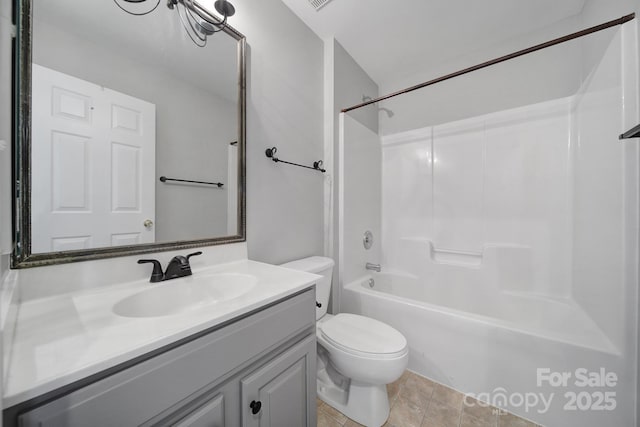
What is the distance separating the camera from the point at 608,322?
1.11 m

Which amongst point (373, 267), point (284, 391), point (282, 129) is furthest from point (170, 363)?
point (373, 267)

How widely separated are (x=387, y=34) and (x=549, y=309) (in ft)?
7.58

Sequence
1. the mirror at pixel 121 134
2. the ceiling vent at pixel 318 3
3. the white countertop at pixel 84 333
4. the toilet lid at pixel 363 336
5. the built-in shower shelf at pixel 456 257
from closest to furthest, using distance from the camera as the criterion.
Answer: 1. the white countertop at pixel 84 333
2. the mirror at pixel 121 134
3. the toilet lid at pixel 363 336
4. the ceiling vent at pixel 318 3
5. the built-in shower shelf at pixel 456 257

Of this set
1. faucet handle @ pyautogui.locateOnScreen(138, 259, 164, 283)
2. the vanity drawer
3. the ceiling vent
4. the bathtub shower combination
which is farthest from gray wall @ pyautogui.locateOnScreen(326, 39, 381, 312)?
faucet handle @ pyautogui.locateOnScreen(138, 259, 164, 283)

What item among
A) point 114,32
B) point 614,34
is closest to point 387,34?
point 614,34

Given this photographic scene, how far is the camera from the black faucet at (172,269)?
86 centimetres

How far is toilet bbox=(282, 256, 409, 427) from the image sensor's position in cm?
109

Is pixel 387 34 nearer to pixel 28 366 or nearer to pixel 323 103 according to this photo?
pixel 323 103

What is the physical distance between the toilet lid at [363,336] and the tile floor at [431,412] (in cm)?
42

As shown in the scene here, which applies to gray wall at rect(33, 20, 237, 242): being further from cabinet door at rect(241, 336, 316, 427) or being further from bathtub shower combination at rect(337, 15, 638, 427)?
bathtub shower combination at rect(337, 15, 638, 427)

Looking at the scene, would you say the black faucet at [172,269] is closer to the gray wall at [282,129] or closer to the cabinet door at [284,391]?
the gray wall at [282,129]

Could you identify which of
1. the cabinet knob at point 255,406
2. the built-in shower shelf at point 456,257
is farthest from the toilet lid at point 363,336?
the built-in shower shelf at point 456,257

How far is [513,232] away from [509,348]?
3.21 feet

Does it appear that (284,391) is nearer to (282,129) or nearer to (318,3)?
(282,129)
